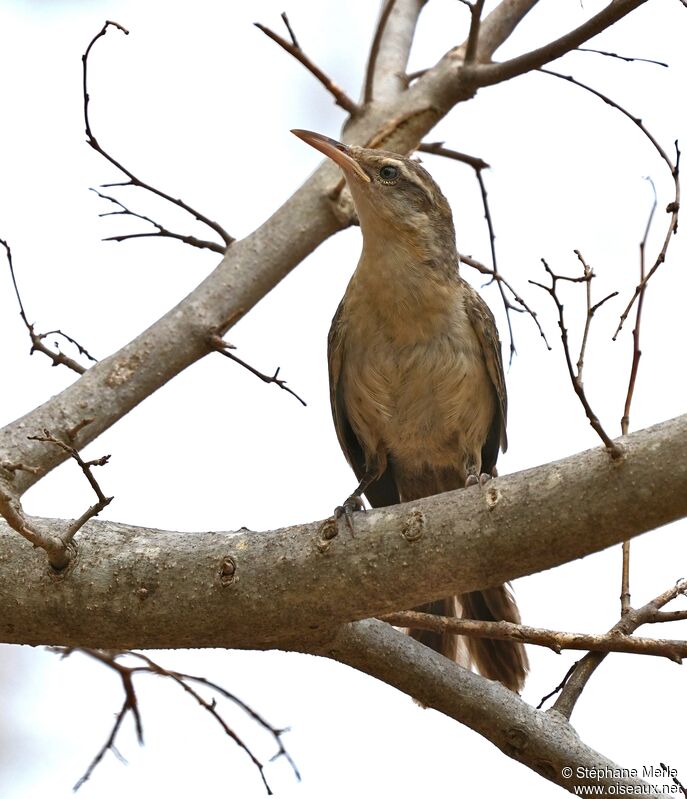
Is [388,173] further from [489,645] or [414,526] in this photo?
[414,526]

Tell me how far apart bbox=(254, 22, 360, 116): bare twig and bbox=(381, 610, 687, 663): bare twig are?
8.11ft

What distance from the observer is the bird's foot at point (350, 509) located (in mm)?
2936

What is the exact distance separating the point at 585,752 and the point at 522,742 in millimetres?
197

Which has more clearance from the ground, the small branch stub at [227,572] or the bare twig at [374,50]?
the bare twig at [374,50]

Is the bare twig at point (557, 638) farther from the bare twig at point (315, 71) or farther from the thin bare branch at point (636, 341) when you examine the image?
the bare twig at point (315, 71)

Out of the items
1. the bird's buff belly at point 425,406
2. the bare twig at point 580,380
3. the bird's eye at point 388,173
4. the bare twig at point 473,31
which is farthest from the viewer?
the bird's eye at point 388,173

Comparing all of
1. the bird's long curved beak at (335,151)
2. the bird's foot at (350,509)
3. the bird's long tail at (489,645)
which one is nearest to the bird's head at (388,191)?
the bird's long curved beak at (335,151)

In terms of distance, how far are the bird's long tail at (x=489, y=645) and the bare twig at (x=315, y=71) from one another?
2.39 m

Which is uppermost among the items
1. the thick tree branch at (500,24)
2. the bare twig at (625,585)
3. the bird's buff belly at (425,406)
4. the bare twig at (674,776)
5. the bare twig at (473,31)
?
the thick tree branch at (500,24)

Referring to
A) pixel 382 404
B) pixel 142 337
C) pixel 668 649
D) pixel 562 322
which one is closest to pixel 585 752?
pixel 668 649

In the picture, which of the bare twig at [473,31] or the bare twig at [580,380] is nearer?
the bare twig at [580,380]

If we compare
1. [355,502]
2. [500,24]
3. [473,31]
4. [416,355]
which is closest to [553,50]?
[473,31]

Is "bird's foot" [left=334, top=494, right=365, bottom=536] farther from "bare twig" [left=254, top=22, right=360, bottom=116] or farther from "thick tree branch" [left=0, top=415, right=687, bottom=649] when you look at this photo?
"bare twig" [left=254, top=22, right=360, bottom=116]

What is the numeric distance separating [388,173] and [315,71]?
572 millimetres
